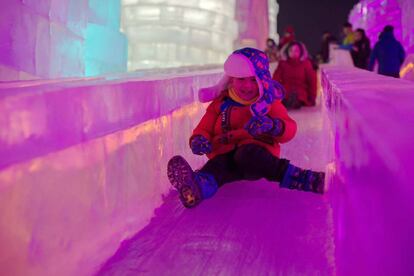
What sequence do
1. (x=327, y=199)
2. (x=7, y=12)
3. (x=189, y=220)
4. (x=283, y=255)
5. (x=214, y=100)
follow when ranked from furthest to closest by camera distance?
(x=7, y=12), (x=214, y=100), (x=327, y=199), (x=189, y=220), (x=283, y=255)

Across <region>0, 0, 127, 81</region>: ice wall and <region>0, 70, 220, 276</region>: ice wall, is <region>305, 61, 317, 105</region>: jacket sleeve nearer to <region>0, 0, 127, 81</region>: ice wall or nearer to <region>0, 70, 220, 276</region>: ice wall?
<region>0, 0, 127, 81</region>: ice wall

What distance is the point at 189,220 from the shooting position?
202 cm

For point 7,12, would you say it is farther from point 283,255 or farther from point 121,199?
point 283,255

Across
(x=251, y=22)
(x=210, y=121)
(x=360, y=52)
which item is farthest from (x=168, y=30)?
(x=210, y=121)

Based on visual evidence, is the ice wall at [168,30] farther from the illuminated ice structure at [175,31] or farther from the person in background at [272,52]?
the person in background at [272,52]

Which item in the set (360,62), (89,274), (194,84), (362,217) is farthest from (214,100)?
(360,62)

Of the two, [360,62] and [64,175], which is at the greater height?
[360,62]

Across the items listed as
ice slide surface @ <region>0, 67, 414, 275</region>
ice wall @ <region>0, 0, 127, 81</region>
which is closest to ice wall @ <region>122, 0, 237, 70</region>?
ice wall @ <region>0, 0, 127, 81</region>

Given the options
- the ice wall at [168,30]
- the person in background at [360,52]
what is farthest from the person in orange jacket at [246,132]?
the ice wall at [168,30]

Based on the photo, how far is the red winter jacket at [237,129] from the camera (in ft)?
7.59

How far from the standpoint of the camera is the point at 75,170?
145cm

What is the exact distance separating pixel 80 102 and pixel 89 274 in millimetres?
491

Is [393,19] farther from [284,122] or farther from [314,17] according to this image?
[284,122]

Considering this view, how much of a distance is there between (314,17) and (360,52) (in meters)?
11.1
